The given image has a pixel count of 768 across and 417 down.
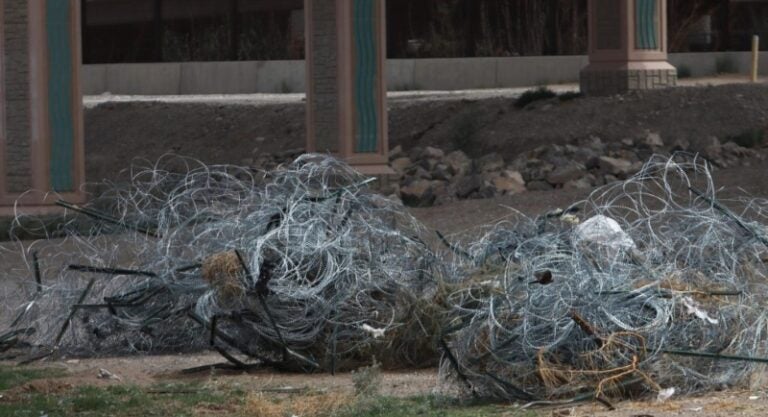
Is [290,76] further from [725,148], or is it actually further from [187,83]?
[725,148]

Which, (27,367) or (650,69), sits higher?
(650,69)

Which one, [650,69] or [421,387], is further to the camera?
[650,69]

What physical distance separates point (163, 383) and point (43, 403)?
39.3 inches

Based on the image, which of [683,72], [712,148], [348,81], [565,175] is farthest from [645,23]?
[683,72]

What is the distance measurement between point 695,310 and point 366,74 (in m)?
13.4

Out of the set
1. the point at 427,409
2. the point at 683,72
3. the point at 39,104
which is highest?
the point at 683,72

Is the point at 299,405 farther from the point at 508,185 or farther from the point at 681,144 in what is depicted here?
the point at 681,144

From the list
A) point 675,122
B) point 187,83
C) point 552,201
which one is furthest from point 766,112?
point 187,83

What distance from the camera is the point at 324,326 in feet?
32.8

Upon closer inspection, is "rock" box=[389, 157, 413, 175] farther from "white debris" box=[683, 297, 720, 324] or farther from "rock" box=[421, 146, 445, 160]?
"white debris" box=[683, 297, 720, 324]

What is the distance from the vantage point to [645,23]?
93.7 feet

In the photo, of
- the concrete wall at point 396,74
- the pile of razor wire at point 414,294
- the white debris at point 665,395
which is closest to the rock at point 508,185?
the pile of razor wire at point 414,294

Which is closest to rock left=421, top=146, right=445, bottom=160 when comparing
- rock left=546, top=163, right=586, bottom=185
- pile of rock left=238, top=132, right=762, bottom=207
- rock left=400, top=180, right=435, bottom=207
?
pile of rock left=238, top=132, right=762, bottom=207

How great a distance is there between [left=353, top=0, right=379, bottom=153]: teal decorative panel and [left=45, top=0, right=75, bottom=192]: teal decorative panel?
3953mm
